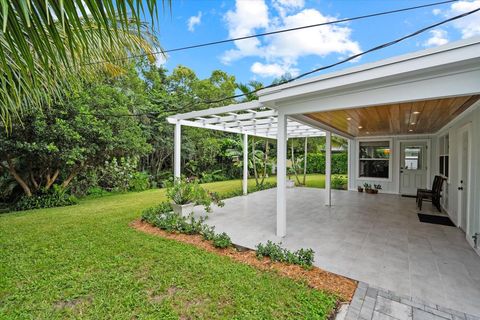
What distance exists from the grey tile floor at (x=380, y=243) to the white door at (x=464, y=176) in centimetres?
34

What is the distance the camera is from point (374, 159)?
1073 centimetres

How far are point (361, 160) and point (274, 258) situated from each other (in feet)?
30.9

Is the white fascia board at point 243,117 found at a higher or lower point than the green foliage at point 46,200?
higher

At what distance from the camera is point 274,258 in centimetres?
361

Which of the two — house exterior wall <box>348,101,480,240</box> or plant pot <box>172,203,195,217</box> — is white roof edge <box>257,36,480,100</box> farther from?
plant pot <box>172,203,195,217</box>

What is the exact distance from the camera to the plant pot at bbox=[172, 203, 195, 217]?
239 inches

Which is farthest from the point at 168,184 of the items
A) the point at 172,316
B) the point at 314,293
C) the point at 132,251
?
the point at 314,293

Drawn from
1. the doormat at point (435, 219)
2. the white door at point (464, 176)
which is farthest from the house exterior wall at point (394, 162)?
the white door at point (464, 176)

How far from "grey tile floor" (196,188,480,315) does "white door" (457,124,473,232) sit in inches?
13.4

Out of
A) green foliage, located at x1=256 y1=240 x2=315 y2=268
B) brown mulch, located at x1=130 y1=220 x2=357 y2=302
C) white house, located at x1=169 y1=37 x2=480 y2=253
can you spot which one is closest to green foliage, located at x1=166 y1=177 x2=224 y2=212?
white house, located at x1=169 y1=37 x2=480 y2=253

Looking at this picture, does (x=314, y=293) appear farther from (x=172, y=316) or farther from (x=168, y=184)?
(x=168, y=184)

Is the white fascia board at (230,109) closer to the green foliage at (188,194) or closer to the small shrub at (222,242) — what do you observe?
the green foliage at (188,194)

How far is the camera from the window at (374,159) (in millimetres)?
10367

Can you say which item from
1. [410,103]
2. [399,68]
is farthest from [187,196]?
[410,103]
